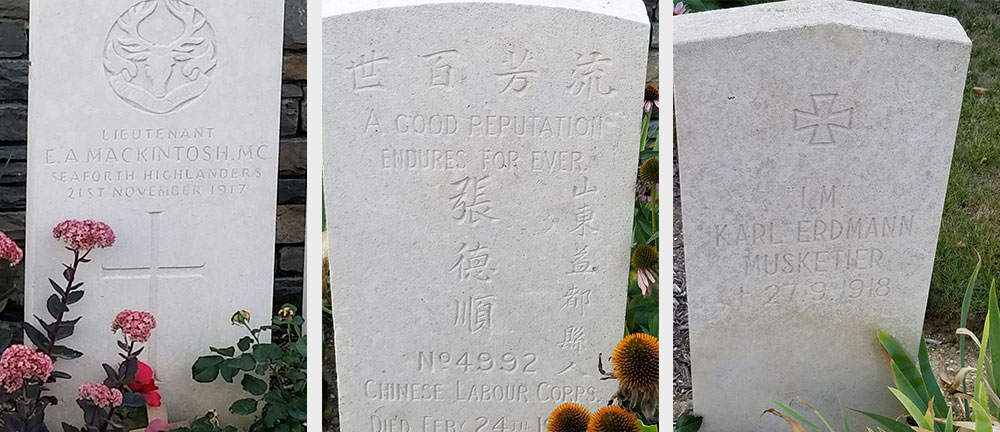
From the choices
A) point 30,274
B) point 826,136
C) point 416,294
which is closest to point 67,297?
point 30,274

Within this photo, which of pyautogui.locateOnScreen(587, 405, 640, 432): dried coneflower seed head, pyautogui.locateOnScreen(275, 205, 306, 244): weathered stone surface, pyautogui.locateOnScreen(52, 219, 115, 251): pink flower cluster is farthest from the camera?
pyautogui.locateOnScreen(275, 205, 306, 244): weathered stone surface

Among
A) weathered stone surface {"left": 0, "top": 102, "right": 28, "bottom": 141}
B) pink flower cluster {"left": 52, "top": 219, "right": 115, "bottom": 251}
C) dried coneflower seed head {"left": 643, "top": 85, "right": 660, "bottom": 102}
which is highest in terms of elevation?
dried coneflower seed head {"left": 643, "top": 85, "right": 660, "bottom": 102}

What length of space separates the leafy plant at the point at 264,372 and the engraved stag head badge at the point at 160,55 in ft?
2.12

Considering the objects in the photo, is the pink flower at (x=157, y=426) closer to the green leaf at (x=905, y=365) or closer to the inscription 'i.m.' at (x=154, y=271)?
the inscription 'i.m.' at (x=154, y=271)

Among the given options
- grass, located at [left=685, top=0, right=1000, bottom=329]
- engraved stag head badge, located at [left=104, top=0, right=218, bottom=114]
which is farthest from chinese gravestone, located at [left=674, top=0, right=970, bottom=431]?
engraved stag head badge, located at [left=104, top=0, right=218, bottom=114]

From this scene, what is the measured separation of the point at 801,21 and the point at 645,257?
757 millimetres

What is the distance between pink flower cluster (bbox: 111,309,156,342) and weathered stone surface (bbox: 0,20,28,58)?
3.89ft

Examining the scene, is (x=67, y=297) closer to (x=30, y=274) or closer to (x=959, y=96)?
(x=30, y=274)

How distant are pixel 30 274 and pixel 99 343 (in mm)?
272

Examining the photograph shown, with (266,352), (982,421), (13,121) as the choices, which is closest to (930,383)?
(982,421)

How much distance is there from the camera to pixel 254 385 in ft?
8.95

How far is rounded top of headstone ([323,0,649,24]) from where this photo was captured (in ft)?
7.05

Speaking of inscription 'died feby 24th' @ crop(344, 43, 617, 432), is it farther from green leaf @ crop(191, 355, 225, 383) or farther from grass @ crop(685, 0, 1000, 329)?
grass @ crop(685, 0, 1000, 329)

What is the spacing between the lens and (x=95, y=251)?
2729mm
